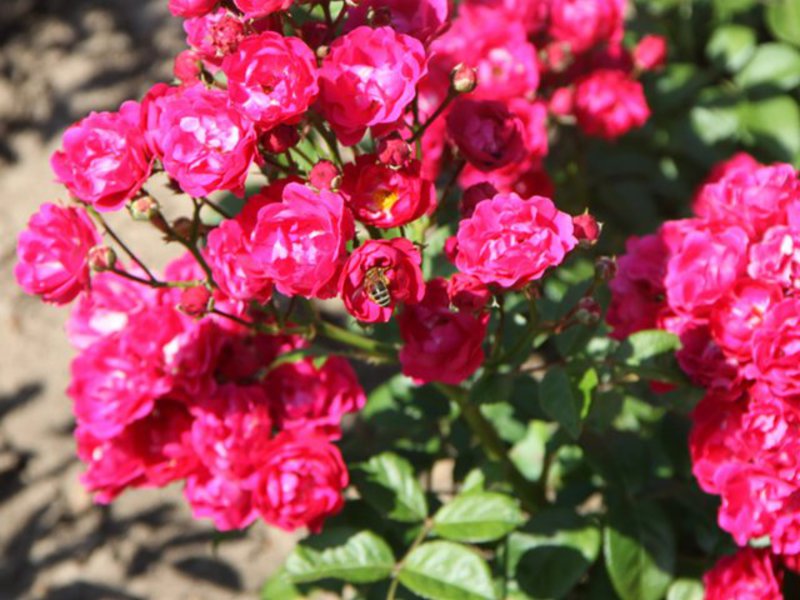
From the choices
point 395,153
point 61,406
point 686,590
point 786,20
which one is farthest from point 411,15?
point 61,406

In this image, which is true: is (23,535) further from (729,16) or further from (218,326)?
(729,16)

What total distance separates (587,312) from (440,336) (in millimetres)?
226

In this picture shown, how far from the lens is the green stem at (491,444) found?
1830 mm

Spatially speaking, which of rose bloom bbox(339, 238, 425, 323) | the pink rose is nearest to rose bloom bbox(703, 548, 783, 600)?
the pink rose

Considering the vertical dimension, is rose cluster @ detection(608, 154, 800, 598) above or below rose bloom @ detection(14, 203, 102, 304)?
below

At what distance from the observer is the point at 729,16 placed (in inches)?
113

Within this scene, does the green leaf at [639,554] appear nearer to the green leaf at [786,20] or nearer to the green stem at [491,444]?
the green stem at [491,444]

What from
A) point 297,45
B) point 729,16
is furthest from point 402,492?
point 729,16

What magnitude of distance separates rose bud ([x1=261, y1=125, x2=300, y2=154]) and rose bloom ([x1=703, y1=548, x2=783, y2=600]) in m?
1.00

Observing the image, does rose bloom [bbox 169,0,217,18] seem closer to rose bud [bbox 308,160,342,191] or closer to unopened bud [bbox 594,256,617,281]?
rose bud [bbox 308,160,342,191]

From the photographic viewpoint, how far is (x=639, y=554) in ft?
6.33

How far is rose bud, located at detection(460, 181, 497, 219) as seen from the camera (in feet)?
5.03

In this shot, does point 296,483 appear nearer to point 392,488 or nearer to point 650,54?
point 392,488

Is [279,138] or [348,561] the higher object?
[279,138]
